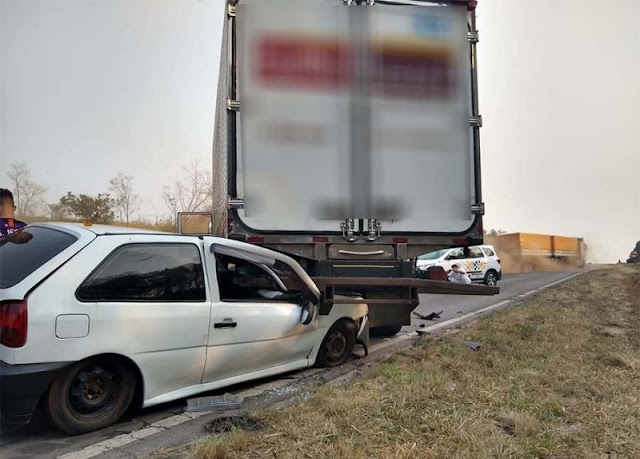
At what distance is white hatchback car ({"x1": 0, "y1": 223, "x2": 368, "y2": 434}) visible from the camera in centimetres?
314

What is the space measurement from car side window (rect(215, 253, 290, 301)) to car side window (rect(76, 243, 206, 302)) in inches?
9.1

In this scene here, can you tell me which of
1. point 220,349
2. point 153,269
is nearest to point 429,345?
point 220,349

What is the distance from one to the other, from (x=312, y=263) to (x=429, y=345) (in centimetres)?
210

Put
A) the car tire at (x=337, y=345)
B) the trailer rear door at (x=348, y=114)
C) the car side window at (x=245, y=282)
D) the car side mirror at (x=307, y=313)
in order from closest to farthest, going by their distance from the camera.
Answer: the car side window at (x=245, y=282)
the car side mirror at (x=307, y=313)
the trailer rear door at (x=348, y=114)
the car tire at (x=337, y=345)

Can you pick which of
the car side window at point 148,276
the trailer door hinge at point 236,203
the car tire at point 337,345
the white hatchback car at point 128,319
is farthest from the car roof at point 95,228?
the car tire at point 337,345

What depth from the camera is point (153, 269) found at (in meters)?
3.81

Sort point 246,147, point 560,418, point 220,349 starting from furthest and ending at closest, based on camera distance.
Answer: point 246,147
point 220,349
point 560,418

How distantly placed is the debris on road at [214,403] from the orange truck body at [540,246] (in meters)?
26.4

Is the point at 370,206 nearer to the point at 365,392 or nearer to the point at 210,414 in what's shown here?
the point at 365,392

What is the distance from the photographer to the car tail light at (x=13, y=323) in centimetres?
309

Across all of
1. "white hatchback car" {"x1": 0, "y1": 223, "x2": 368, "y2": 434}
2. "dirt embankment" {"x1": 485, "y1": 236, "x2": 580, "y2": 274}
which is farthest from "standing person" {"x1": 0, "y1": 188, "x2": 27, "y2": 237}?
"dirt embankment" {"x1": 485, "y1": 236, "x2": 580, "y2": 274}

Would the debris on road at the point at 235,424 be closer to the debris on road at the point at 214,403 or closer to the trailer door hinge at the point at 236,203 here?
the debris on road at the point at 214,403

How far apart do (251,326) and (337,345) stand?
1472 mm

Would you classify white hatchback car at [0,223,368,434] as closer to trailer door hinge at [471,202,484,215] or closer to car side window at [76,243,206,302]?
car side window at [76,243,206,302]
